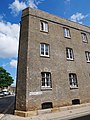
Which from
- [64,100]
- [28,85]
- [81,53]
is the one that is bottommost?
[64,100]

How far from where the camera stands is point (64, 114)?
40.4ft

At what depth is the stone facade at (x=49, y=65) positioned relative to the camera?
1330 cm

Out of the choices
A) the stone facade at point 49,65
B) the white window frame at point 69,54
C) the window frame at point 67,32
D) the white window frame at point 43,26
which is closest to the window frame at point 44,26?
the white window frame at point 43,26

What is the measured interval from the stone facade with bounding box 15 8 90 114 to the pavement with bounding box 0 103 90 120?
0.69 metres

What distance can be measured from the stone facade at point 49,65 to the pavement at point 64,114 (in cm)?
69

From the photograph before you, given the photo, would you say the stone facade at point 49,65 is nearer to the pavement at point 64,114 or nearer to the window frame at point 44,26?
the window frame at point 44,26

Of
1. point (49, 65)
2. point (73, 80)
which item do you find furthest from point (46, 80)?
point (73, 80)

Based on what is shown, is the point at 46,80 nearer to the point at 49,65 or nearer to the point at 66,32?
the point at 49,65

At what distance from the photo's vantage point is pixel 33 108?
12.7 meters

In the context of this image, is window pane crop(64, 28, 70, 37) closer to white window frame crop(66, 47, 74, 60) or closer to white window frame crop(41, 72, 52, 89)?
white window frame crop(66, 47, 74, 60)

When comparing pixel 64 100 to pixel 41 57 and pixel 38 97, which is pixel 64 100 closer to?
pixel 38 97

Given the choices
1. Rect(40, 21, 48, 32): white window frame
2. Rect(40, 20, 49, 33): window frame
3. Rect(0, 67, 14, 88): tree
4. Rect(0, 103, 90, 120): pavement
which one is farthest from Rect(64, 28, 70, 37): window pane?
Rect(0, 67, 14, 88): tree

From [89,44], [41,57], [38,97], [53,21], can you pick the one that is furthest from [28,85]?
[89,44]

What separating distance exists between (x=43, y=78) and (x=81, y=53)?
7.61 m
